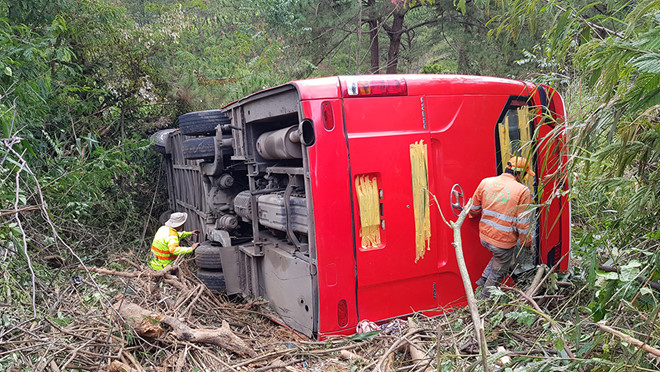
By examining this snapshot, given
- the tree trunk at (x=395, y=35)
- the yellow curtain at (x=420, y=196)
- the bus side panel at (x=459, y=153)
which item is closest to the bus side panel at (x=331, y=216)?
the yellow curtain at (x=420, y=196)

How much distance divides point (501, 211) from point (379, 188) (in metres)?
1.09

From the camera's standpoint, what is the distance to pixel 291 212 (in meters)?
4.08

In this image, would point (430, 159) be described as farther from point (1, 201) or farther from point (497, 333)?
point (1, 201)

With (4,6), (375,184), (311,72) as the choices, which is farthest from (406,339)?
(311,72)

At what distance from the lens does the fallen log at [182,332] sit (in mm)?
3404

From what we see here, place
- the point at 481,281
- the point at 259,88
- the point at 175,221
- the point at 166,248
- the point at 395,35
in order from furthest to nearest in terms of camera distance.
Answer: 1. the point at 395,35
2. the point at 259,88
3. the point at 175,221
4. the point at 166,248
5. the point at 481,281

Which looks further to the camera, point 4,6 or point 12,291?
point 4,6

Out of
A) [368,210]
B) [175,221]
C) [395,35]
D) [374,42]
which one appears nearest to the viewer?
[368,210]

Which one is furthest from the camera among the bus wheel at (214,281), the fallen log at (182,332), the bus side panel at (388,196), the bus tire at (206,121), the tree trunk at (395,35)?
the tree trunk at (395,35)

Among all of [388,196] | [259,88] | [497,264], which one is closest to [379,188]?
[388,196]

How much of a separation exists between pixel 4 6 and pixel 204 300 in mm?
3938

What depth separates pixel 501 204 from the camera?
3998mm

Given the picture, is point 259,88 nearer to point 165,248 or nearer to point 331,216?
point 165,248

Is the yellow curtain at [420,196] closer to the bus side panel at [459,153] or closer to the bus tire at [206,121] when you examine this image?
the bus side panel at [459,153]
